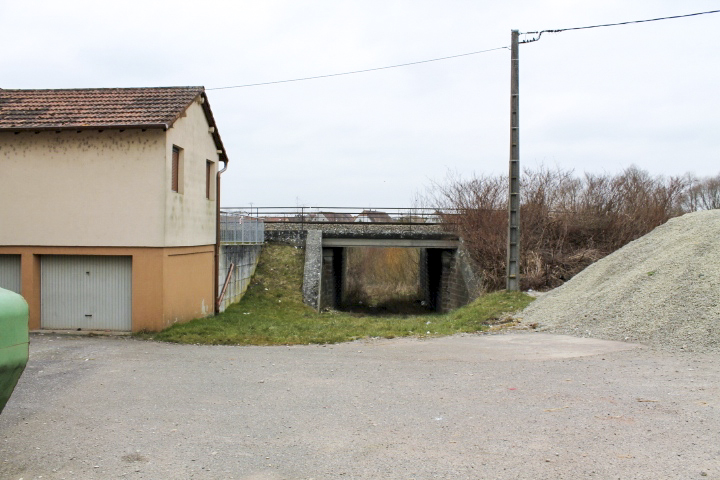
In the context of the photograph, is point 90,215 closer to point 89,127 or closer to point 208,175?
point 89,127

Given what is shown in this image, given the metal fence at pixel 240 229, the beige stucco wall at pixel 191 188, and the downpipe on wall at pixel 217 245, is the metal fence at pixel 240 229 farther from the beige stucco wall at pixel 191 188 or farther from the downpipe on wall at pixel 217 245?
the beige stucco wall at pixel 191 188

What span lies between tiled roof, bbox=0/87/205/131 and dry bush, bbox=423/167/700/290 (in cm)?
1373

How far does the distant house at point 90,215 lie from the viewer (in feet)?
47.0

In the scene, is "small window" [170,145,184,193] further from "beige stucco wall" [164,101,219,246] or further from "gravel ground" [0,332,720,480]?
"gravel ground" [0,332,720,480]

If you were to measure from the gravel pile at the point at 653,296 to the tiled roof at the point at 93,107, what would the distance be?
995cm

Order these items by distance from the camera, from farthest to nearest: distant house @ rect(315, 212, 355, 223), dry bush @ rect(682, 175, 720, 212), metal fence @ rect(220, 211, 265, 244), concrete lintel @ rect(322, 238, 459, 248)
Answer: dry bush @ rect(682, 175, 720, 212) < distant house @ rect(315, 212, 355, 223) < concrete lintel @ rect(322, 238, 459, 248) < metal fence @ rect(220, 211, 265, 244)

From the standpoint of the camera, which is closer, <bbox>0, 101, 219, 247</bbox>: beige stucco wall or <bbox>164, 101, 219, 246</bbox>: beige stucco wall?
<bbox>0, 101, 219, 247</bbox>: beige stucco wall

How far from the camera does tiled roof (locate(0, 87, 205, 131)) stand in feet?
46.9

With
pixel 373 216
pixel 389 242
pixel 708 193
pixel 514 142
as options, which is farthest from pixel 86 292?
pixel 708 193

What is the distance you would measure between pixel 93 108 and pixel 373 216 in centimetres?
2045

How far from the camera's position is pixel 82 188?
47.3ft

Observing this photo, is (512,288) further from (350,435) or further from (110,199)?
(350,435)

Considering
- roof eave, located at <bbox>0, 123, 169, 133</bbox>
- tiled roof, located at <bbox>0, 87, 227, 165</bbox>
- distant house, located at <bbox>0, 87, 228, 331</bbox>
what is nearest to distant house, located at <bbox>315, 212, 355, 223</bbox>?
tiled roof, located at <bbox>0, 87, 227, 165</bbox>

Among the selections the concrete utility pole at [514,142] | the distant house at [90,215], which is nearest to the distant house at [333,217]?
the concrete utility pole at [514,142]
